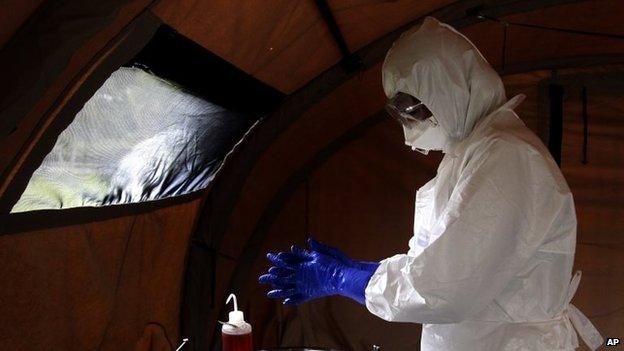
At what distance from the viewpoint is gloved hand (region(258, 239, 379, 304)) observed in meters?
1.81

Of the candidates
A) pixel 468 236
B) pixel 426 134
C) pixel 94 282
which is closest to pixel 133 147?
pixel 94 282

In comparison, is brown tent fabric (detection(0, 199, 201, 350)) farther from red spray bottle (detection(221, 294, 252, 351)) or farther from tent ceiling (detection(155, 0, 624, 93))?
tent ceiling (detection(155, 0, 624, 93))

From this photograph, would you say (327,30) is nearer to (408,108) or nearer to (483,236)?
(408,108)

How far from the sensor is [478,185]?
153 cm

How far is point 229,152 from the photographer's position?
278 centimetres

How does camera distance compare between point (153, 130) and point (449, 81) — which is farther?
point (153, 130)

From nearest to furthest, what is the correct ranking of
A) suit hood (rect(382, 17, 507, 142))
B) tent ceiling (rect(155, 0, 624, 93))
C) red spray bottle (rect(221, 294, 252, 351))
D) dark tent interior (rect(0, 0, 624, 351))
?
red spray bottle (rect(221, 294, 252, 351)) < dark tent interior (rect(0, 0, 624, 351)) < suit hood (rect(382, 17, 507, 142)) < tent ceiling (rect(155, 0, 624, 93))

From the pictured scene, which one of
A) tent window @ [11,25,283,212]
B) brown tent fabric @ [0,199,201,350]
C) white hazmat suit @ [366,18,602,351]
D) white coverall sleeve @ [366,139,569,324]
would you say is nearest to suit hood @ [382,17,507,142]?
white hazmat suit @ [366,18,602,351]

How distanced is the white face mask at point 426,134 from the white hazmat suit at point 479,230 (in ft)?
0.06

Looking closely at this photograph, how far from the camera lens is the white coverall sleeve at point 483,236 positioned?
4.94 feet

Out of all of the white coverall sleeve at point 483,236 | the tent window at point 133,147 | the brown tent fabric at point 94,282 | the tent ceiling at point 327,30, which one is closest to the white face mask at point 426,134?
the white coverall sleeve at point 483,236

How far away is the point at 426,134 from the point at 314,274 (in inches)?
18.9

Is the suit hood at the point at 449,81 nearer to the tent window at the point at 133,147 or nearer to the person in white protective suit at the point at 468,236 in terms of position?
the person in white protective suit at the point at 468,236

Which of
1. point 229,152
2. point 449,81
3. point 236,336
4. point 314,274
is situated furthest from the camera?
point 229,152
